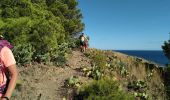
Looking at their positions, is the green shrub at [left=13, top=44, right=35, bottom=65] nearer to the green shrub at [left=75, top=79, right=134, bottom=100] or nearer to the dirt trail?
the dirt trail

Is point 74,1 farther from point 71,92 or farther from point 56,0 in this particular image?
point 71,92

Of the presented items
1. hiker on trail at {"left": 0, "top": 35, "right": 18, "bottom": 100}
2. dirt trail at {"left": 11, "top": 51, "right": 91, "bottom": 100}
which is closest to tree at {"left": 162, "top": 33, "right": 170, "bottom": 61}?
dirt trail at {"left": 11, "top": 51, "right": 91, "bottom": 100}

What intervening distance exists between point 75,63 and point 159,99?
733 cm

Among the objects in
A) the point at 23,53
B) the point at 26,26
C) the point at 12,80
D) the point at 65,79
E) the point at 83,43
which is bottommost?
the point at 65,79

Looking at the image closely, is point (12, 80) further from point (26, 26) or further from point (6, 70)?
point (26, 26)

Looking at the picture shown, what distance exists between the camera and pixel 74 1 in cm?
3722

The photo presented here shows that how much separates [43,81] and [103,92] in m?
3.54

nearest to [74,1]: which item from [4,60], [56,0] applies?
[56,0]

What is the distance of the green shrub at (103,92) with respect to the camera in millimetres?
12438

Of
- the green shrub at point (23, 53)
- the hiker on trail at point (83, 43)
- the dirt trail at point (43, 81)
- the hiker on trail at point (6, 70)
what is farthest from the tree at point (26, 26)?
the hiker on trail at point (6, 70)

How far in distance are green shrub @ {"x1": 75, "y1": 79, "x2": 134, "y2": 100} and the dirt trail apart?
2.86 ft

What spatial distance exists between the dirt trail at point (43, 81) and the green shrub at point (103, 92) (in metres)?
0.87

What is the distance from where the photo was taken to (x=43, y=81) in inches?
631

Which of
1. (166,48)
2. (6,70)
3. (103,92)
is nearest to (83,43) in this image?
(166,48)
